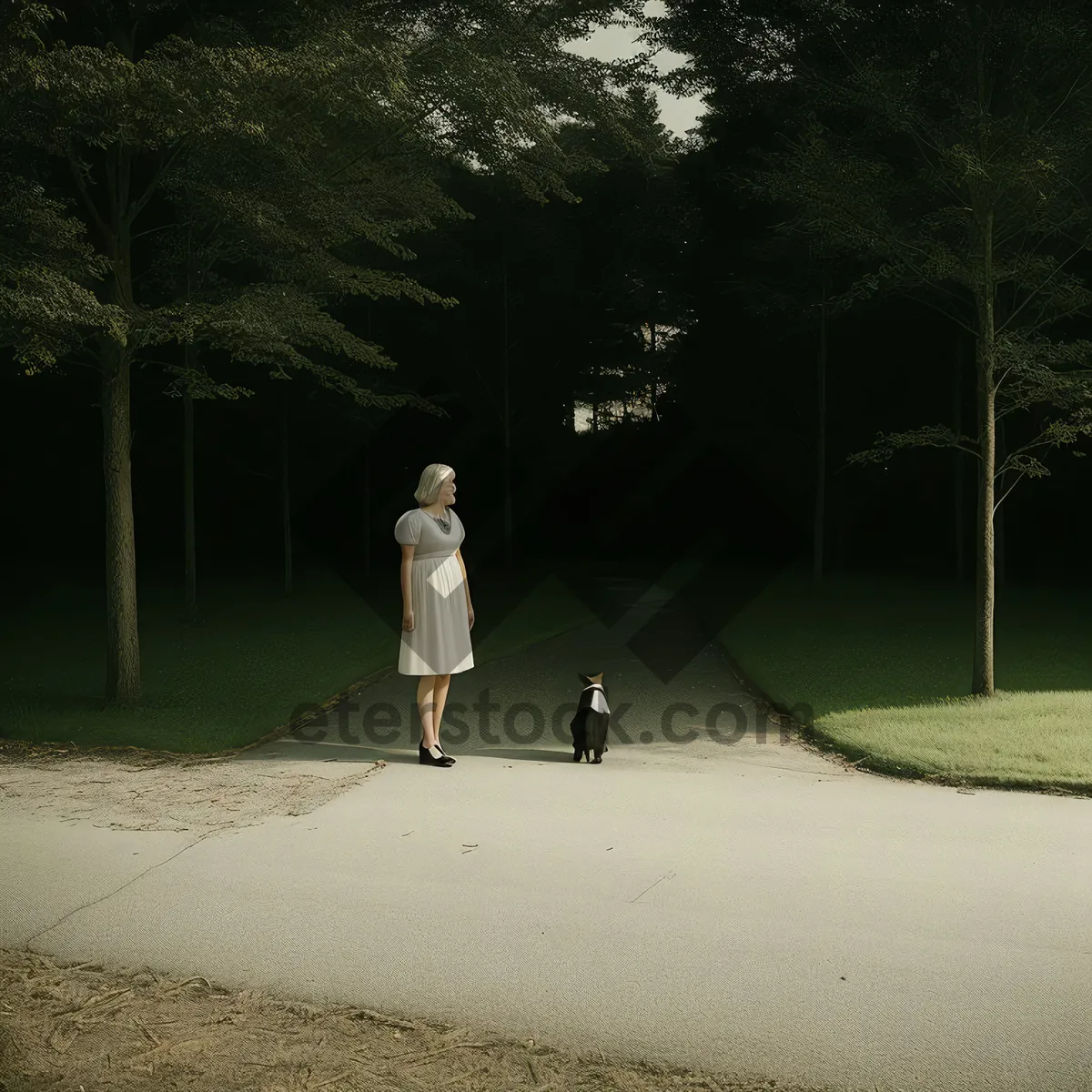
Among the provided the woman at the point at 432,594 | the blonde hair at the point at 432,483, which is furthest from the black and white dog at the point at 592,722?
the blonde hair at the point at 432,483

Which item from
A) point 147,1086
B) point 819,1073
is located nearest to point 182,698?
point 147,1086

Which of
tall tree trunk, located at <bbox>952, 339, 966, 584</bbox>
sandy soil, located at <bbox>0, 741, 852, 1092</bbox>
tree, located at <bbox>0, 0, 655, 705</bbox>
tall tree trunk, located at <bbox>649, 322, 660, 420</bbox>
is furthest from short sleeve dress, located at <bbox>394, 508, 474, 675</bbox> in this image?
tall tree trunk, located at <bbox>649, 322, 660, 420</bbox>

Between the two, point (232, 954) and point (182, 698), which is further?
point (182, 698)

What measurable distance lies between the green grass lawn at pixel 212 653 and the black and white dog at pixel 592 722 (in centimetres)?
303

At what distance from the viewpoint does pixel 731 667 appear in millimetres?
13055

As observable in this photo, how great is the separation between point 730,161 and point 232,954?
78.6ft

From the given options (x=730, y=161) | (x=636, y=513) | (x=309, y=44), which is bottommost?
(x=636, y=513)

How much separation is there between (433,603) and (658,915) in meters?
3.47

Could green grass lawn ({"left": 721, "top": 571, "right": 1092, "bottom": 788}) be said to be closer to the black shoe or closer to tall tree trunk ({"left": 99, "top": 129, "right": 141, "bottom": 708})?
the black shoe

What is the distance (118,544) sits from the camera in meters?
10.6

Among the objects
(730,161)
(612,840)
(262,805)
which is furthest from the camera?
(730,161)

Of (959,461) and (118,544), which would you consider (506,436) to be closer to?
(959,461)

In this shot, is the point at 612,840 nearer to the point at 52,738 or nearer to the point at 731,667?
the point at 52,738

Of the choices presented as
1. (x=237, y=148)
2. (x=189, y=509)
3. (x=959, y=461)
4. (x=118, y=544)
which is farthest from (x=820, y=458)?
(x=118, y=544)
